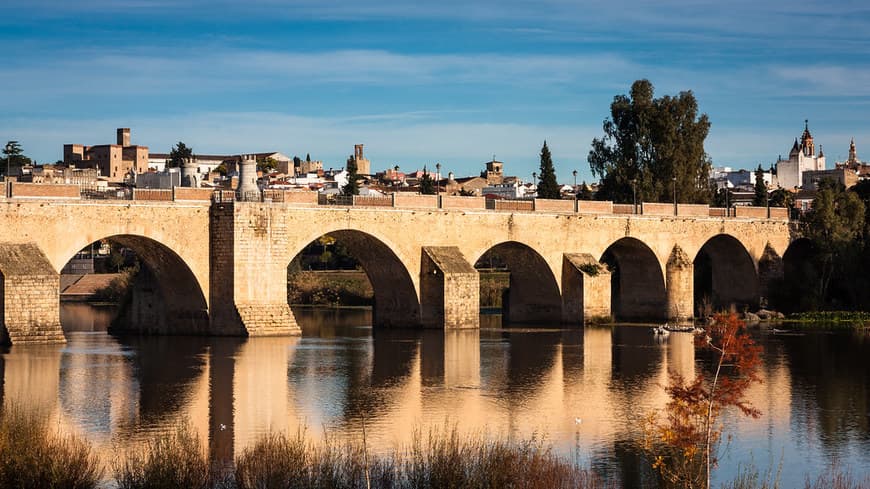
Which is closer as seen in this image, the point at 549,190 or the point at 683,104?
A: the point at 683,104

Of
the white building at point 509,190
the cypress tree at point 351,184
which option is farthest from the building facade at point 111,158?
the cypress tree at point 351,184

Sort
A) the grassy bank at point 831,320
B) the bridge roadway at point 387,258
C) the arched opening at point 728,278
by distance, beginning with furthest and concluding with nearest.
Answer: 1. the arched opening at point 728,278
2. the grassy bank at point 831,320
3. the bridge roadway at point 387,258

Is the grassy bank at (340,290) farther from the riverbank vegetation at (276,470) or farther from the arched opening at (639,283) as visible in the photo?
the riverbank vegetation at (276,470)

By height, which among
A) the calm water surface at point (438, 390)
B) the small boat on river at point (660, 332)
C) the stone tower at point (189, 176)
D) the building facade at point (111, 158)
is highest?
the building facade at point (111, 158)

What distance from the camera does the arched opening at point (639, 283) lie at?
51031 mm

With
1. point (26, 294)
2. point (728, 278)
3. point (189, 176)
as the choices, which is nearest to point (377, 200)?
point (189, 176)

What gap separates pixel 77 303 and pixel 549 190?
28.0 meters

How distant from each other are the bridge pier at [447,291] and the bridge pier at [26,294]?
13.3 meters

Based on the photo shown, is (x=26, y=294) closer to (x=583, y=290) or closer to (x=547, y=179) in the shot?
(x=583, y=290)

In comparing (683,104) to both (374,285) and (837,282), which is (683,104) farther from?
(374,285)

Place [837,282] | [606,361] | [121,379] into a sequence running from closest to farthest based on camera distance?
[121,379] → [606,361] → [837,282]

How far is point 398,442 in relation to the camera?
1945cm

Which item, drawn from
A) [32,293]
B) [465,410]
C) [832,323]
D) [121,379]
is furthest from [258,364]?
[832,323]

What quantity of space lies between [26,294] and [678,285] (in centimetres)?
2767
